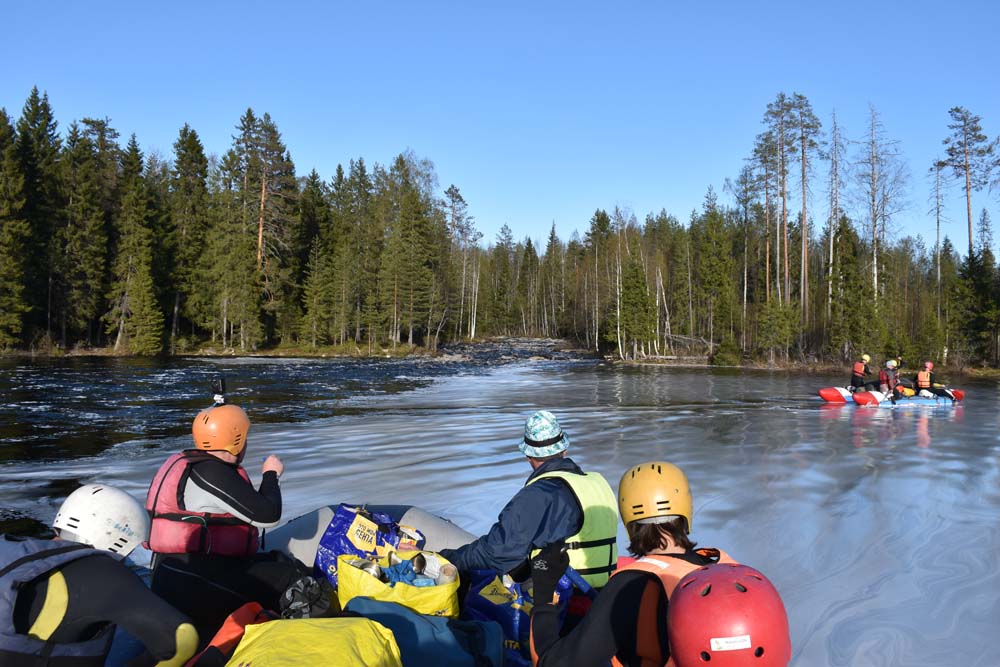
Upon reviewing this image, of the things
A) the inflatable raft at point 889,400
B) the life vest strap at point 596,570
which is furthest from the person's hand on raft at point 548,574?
the inflatable raft at point 889,400

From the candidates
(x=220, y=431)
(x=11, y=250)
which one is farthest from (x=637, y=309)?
(x=220, y=431)

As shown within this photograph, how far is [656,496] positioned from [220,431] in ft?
7.60

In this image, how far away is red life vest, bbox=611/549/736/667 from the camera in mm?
2385

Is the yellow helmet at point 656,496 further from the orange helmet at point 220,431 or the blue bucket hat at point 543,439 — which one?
the orange helmet at point 220,431

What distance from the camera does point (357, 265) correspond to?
164ft

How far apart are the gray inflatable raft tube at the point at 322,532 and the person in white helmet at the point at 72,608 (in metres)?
2.32

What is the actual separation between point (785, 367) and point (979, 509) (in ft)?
99.1

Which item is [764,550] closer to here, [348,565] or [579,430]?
[348,565]

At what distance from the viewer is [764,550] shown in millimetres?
6117

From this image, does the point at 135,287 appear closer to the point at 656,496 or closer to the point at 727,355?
the point at 727,355

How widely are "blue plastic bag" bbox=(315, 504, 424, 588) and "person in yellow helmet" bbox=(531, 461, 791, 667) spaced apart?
71.9 inches

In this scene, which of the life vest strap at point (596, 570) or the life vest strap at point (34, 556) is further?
the life vest strap at point (596, 570)

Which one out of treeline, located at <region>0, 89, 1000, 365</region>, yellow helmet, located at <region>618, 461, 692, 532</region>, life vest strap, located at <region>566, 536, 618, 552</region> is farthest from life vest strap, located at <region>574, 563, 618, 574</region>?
treeline, located at <region>0, 89, 1000, 365</region>

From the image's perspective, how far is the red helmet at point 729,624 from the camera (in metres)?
1.95
